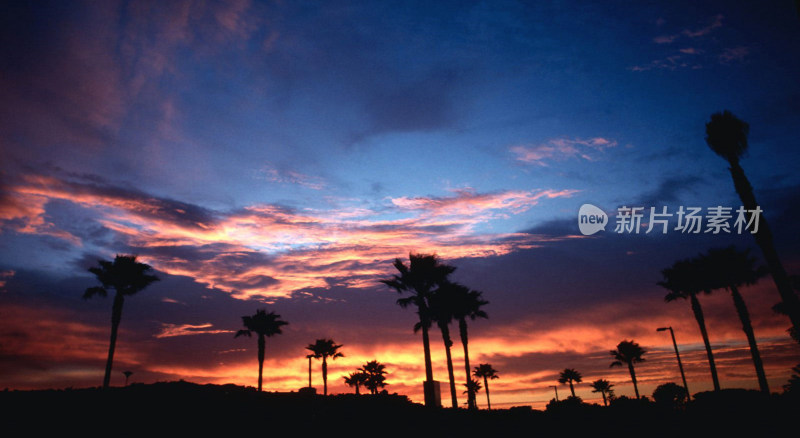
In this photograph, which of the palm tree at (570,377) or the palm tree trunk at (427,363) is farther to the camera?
the palm tree at (570,377)

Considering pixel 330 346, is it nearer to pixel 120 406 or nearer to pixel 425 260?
pixel 425 260

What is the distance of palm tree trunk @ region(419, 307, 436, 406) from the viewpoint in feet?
89.1

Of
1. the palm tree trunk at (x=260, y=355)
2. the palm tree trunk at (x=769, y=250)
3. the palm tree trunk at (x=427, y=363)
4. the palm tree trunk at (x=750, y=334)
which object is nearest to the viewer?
the palm tree trunk at (x=769, y=250)

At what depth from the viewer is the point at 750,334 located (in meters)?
32.2

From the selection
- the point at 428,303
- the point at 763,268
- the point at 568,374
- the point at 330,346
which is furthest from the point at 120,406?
the point at 568,374

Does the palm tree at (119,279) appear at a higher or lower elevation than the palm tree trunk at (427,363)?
higher

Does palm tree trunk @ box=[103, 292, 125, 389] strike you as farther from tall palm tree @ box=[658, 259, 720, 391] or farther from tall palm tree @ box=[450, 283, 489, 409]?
tall palm tree @ box=[658, 259, 720, 391]

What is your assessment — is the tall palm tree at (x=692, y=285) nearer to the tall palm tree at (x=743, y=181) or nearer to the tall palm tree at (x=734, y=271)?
the tall palm tree at (x=734, y=271)

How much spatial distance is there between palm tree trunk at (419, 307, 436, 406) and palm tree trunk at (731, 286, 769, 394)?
24.4 meters

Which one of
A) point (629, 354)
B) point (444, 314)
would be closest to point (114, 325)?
point (444, 314)

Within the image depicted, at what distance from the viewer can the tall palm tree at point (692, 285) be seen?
123 ft

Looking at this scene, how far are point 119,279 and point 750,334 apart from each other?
54652mm

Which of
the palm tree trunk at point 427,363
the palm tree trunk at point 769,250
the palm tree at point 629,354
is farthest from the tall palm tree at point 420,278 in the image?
the palm tree at point 629,354

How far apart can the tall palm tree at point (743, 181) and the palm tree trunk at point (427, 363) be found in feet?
65.1
